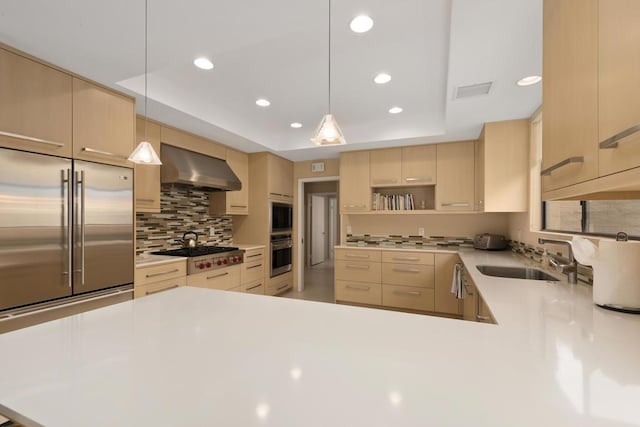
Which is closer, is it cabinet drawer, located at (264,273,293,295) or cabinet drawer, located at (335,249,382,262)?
cabinet drawer, located at (335,249,382,262)

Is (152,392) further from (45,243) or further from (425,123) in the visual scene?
(425,123)

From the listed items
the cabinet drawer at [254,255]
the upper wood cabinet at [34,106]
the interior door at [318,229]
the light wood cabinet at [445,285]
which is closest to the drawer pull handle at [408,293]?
the light wood cabinet at [445,285]

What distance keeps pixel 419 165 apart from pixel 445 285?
1596mm

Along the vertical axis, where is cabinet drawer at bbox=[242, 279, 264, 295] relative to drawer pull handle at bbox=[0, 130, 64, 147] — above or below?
below

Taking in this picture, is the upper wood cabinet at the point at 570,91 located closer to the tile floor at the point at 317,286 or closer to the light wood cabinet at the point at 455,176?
the light wood cabinet at the point at 455,176

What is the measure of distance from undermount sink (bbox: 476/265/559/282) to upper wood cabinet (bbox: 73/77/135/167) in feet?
10.1

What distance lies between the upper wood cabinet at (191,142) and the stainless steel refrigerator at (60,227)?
941 millimetres

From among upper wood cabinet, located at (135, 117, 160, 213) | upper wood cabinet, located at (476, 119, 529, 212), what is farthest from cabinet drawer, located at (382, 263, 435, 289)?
upper wood cabinet, located at (135, 117, 160, 213)

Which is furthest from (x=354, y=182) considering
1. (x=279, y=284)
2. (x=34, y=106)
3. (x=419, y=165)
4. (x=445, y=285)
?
(x=34, y=106)

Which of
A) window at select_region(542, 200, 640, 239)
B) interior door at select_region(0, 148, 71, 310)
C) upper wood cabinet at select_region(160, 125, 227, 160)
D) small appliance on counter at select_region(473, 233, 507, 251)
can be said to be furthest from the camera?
small appliance on counter at select_region(473, 233, 507, 251)

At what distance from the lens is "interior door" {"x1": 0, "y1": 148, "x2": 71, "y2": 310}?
169 cm

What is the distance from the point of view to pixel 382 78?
2.51 metres

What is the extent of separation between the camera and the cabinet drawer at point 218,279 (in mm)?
3035

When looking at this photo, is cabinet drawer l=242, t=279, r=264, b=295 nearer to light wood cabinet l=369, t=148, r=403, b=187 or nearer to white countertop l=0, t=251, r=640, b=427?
light wood cabinet l=369, t=148, r=403, b=187
